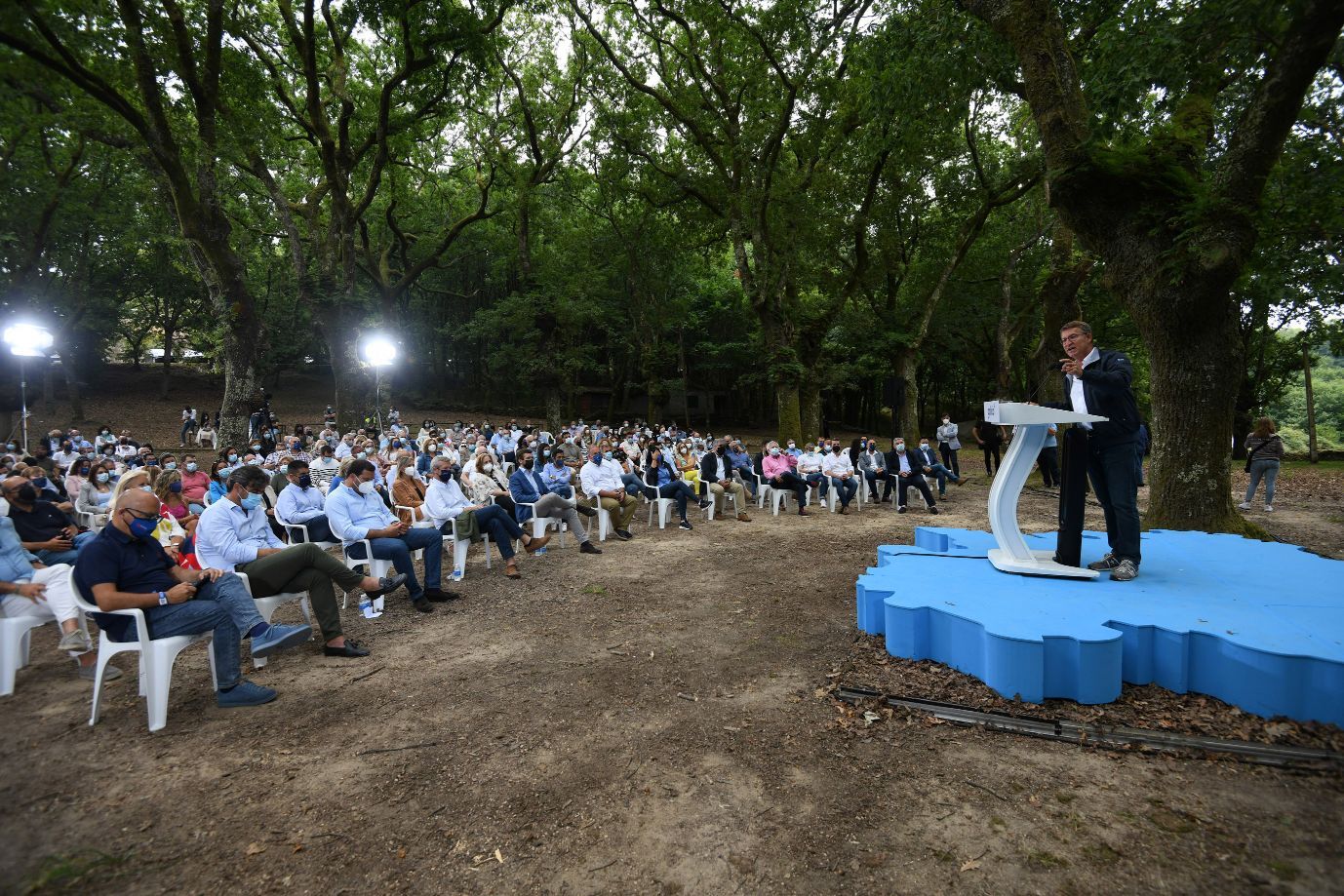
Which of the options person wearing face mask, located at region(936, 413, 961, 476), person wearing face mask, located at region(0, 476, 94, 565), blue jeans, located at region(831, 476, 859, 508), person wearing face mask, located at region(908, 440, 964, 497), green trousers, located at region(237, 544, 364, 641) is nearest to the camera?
green trousers, located at region(237, 544, 364, 641)

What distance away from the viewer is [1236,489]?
34.2 feet

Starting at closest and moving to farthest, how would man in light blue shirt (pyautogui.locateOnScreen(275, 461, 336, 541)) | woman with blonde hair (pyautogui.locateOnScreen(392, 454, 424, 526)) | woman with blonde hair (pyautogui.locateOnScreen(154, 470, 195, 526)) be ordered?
woman with blonde hair (pyautogui.locateOnScreen(154, 470, 195, 526)) < man in light blue shirt (pyautogui.locateOnScreen(275, 461, 336, 541)) < woman with blonde hair (pyautogui.locateOnScreen(392, 454, 424, 526))

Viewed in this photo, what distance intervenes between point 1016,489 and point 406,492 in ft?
18.7

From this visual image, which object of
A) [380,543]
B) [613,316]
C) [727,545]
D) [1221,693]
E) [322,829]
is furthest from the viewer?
[613,316]

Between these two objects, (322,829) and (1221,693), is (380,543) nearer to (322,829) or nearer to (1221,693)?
(322,829)

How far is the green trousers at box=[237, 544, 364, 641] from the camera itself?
3.88 metres

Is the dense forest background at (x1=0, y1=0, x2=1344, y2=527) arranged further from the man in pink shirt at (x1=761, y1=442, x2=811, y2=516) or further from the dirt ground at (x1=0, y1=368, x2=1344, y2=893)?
the man in pink shirt at (x1=761, y1=442, x2=811, y2=516)

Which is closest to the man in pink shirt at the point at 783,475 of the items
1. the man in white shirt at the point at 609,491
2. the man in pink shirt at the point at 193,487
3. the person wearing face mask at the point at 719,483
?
the person wearing face mask at the point at 719,483

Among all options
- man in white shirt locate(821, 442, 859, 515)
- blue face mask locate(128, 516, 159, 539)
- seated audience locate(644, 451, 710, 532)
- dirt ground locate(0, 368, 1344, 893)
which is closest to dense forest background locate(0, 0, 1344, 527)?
blue face mask locate(128, 516, 159, 539)

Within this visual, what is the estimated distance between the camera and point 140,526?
3.09m

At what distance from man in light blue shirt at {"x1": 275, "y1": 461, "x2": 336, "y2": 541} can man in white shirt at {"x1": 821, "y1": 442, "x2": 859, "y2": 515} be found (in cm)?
683

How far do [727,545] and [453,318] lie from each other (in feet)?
86.6

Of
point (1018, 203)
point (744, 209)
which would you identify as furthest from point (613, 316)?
point (1018, 203)

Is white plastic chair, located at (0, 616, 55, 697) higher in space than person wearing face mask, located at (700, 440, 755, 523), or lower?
lower
